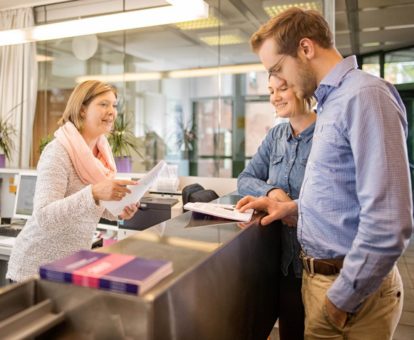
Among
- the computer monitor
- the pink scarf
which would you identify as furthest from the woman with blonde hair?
the computer monitor

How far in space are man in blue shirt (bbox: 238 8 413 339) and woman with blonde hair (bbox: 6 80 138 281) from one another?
2.36 feet

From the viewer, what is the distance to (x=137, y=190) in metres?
1.48

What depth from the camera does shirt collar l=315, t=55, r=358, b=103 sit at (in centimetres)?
107

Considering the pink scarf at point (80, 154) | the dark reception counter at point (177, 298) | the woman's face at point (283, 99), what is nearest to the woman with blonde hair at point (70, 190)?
the pink scarf at point (80, 154)

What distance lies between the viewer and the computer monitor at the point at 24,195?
10.5 ft

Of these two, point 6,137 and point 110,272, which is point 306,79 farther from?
point 6,137

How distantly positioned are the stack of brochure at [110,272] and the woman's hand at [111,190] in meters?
0.68

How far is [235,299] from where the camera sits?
1.11 metres

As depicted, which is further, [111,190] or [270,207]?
[111,190]

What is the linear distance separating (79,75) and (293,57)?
5723 millimetres

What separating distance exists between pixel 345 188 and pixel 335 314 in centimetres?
33

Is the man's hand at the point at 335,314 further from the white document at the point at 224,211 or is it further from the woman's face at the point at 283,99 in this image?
the woman's face at the point at 283,99

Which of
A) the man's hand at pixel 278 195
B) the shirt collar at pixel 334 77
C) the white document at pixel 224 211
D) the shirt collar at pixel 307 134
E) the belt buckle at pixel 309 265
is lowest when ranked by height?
the belt buckle at pixel 309 265

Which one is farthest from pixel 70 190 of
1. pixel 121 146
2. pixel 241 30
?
pixel 241 30
